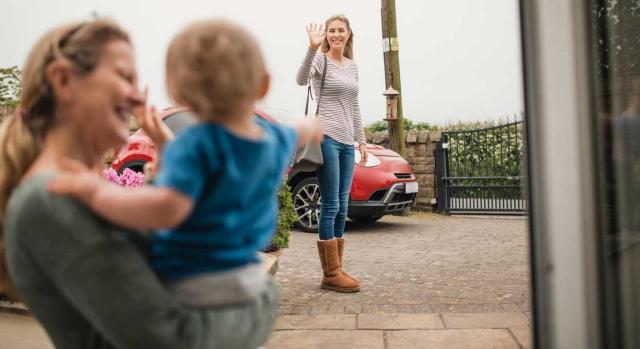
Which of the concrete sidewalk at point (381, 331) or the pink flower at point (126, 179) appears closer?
the concrete sidewalk at point (381, 331)

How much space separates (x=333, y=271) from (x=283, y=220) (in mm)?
488

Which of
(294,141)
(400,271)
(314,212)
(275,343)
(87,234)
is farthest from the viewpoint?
(314,212)

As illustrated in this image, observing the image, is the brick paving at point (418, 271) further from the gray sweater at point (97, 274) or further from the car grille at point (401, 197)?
the gray sweater at point (97, 274)

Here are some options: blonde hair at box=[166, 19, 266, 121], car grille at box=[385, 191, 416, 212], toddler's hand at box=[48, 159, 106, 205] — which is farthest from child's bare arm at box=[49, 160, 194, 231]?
car grille at box=[385, 191, 416, 212]

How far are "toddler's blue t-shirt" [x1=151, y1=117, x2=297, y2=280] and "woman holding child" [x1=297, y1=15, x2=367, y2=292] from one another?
2949mm

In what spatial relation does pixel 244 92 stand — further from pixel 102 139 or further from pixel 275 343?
pixel 275 343

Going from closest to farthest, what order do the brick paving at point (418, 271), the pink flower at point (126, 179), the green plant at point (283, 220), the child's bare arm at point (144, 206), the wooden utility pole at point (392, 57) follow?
the child's bare arm at point (144, 206) → the pink flower at point (126, 179) → the brick paving at point (418, 271) → the green plant at point (283, 220) → the wooden utility pole at point (392, 57)

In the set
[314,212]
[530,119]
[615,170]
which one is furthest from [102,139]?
[314,212]

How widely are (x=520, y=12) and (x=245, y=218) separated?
998 mm

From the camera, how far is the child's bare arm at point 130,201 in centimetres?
90

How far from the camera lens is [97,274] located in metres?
0.93

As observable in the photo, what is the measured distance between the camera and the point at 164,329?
95 centimetres

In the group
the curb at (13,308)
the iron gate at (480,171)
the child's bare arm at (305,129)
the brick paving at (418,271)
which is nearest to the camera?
the child's bare arm at (305,129)

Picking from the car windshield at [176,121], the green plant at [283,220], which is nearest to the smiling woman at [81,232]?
the green plant at [283,220]
